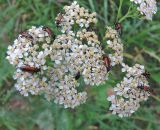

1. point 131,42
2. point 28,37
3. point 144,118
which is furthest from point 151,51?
point 28,37

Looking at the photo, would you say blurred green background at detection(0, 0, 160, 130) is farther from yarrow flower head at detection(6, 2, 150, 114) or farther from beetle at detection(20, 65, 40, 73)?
beetle at detection(20, 65, 40, 73)

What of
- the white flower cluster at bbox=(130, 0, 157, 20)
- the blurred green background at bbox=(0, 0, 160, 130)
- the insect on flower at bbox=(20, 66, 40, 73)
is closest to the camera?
the insect on flower at bbox=(20, 66, 40, 73)

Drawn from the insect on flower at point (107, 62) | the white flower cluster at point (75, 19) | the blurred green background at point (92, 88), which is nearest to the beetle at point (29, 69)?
the white flower cluster at point (75, 19)

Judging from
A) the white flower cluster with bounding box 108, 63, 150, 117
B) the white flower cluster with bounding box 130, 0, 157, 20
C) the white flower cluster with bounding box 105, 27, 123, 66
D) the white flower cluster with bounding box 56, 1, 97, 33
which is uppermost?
the white flower cluster with bounding box 130, 0, 157, 20

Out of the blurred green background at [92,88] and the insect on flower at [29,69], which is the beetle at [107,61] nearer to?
the insect on flower at [29,69]

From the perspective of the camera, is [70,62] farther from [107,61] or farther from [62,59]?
[107,61]

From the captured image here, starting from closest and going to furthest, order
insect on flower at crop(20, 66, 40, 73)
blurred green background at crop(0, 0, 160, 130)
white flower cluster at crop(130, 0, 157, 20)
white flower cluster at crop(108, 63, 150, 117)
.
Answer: insect on flower at crop(20, 66, 40, 73), white flower cluster at crop(108, 63, 150, 117), white flower cluster at crop(130, 0, 157, 20), blurred green background at crop(0, 0, 160, 130)

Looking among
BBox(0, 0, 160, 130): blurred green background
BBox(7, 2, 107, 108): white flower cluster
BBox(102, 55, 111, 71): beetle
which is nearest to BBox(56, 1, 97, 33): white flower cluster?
BBox(7, 2, 107, 108): white flower cluster
